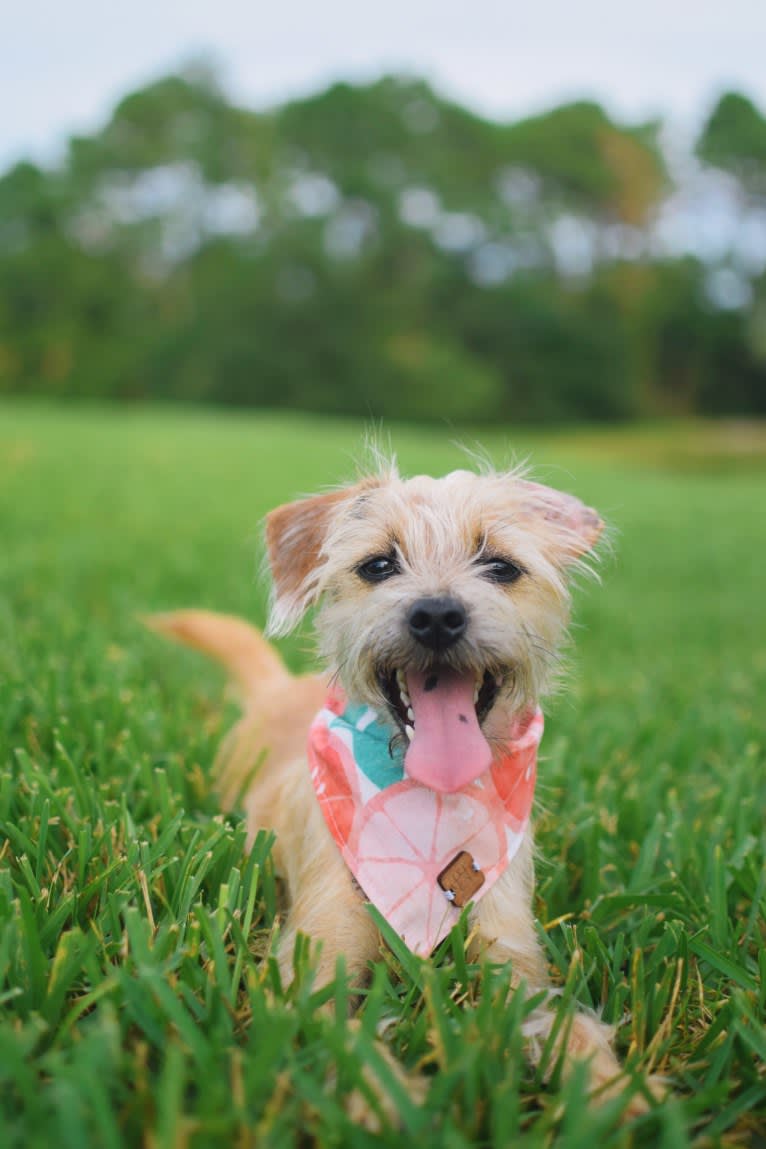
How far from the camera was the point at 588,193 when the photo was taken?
159ft

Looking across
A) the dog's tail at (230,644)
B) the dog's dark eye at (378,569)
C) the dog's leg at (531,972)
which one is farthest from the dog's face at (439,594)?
the dog's tail at (230,644)

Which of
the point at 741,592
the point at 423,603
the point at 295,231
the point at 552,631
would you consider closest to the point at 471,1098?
the point at 423,603

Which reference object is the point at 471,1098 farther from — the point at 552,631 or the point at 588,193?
the point at 588,193

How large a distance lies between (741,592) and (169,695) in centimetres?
618

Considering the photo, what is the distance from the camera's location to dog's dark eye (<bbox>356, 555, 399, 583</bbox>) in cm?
238

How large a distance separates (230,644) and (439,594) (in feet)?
6.21

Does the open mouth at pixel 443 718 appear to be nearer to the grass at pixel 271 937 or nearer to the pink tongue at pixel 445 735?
the pink tongue at pixel 445 735

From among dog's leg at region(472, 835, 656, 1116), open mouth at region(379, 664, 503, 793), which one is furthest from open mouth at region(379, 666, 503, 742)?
dog's leg at region(472, 835, 656, 1116)

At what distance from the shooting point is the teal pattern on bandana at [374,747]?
2225 mm

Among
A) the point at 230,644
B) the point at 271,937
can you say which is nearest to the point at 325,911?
the point at 271,937

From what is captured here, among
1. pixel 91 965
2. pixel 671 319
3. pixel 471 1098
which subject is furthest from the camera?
pixel 671 319

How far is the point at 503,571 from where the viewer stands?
2404 mm

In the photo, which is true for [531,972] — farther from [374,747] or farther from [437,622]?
[437,622]

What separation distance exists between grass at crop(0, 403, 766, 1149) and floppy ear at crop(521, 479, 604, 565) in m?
0.59
